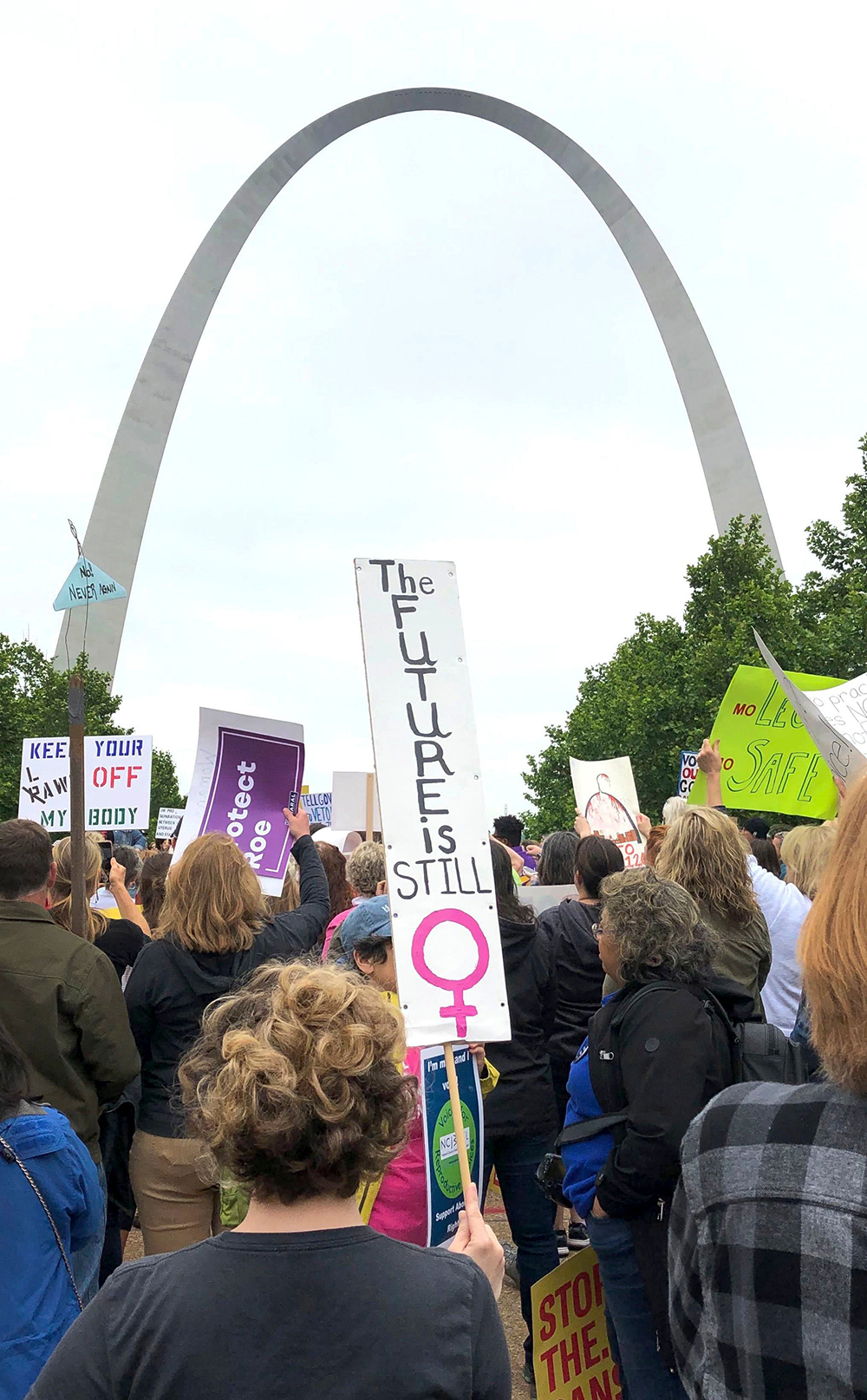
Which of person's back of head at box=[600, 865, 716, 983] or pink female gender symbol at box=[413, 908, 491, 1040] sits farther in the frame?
person's back of head at box=[600, 865, 716, 983]

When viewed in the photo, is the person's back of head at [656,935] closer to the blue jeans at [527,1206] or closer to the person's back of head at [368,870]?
the blue jeans at [527,1206]

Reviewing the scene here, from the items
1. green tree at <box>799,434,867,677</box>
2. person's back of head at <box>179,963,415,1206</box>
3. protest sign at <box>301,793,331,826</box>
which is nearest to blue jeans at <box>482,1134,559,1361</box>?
person's back of head at <box>179,963,415,1206</box>

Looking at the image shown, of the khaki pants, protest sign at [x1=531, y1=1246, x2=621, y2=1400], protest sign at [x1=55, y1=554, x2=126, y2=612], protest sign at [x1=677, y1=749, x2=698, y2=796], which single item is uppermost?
protest sign at [x1=55, y1=554, x2=126, y2=612]

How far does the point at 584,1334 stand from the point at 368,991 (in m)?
2.46

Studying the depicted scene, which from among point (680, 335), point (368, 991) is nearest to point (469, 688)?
point (368, 991)

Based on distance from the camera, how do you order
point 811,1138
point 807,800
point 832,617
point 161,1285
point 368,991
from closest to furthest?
1. point 811,1138
2. point 161,1285
3. point 368,991
4. point 807,800
5. point 832,617

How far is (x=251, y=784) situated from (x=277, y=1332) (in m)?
4.24

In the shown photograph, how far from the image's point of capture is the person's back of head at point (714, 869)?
14.3 ft

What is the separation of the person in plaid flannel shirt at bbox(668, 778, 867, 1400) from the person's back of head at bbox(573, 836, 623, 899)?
12.1 ft

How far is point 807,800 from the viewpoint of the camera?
813 cm

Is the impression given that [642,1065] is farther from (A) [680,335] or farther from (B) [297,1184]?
(A) [680,335]

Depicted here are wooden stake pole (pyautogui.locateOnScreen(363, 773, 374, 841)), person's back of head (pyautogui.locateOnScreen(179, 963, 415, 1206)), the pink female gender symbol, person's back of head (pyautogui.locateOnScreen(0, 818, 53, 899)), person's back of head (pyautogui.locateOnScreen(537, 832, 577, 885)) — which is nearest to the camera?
person's back of head (pyautogui.locateOnScreen(179, 963, 415, 1206))

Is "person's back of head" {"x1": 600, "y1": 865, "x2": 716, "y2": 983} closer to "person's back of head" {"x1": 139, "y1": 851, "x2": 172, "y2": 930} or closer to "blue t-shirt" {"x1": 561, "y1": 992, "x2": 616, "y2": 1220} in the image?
"blue t-shirt" {"x1": 561, "y1": 992, "x2": 616, "y2": 1220}

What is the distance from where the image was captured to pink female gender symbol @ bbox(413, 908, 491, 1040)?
9.86ft
